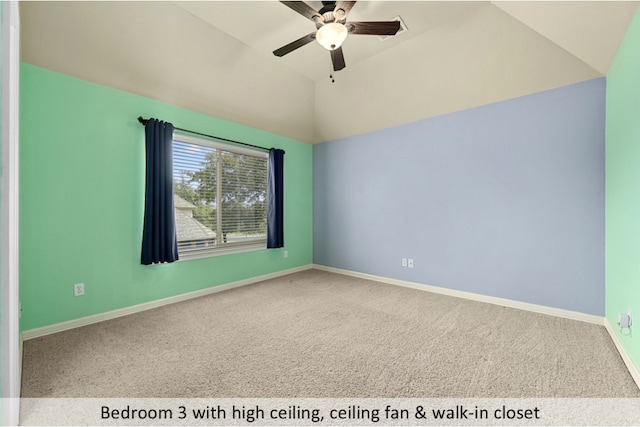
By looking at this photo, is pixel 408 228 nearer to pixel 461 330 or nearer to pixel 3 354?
pixel 461 330

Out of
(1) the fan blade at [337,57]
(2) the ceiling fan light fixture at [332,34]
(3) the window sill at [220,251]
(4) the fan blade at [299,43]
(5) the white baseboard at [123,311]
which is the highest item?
(4) the fan blade at [299,43]

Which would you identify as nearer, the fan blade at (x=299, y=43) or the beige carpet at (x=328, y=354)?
the beige carpet at (x=328, y=354)

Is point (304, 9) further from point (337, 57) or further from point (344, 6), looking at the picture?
point (337, 57)

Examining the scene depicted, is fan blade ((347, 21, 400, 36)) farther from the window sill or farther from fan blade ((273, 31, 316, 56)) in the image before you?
the window sill

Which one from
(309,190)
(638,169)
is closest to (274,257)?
(309,190)

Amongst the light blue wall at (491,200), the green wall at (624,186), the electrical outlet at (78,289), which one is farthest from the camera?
the light blue wall at (491,200)

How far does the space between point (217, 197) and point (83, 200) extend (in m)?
1.51

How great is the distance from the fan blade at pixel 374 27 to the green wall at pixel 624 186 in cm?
161

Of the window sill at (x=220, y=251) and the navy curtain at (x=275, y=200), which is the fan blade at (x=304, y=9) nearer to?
the navy curtain at (x=275, y=200)

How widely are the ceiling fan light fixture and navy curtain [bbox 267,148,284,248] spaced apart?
2.42 meters

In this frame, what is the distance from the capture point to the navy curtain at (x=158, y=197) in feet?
10.2

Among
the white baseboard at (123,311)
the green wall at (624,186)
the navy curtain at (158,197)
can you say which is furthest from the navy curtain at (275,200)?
the green wall at (624,186)

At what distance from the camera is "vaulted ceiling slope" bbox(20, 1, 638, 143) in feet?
7.65

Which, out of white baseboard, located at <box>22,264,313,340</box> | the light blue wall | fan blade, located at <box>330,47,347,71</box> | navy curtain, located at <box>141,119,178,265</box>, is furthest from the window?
fan blade, located at <box>330,47,347,71</box>
